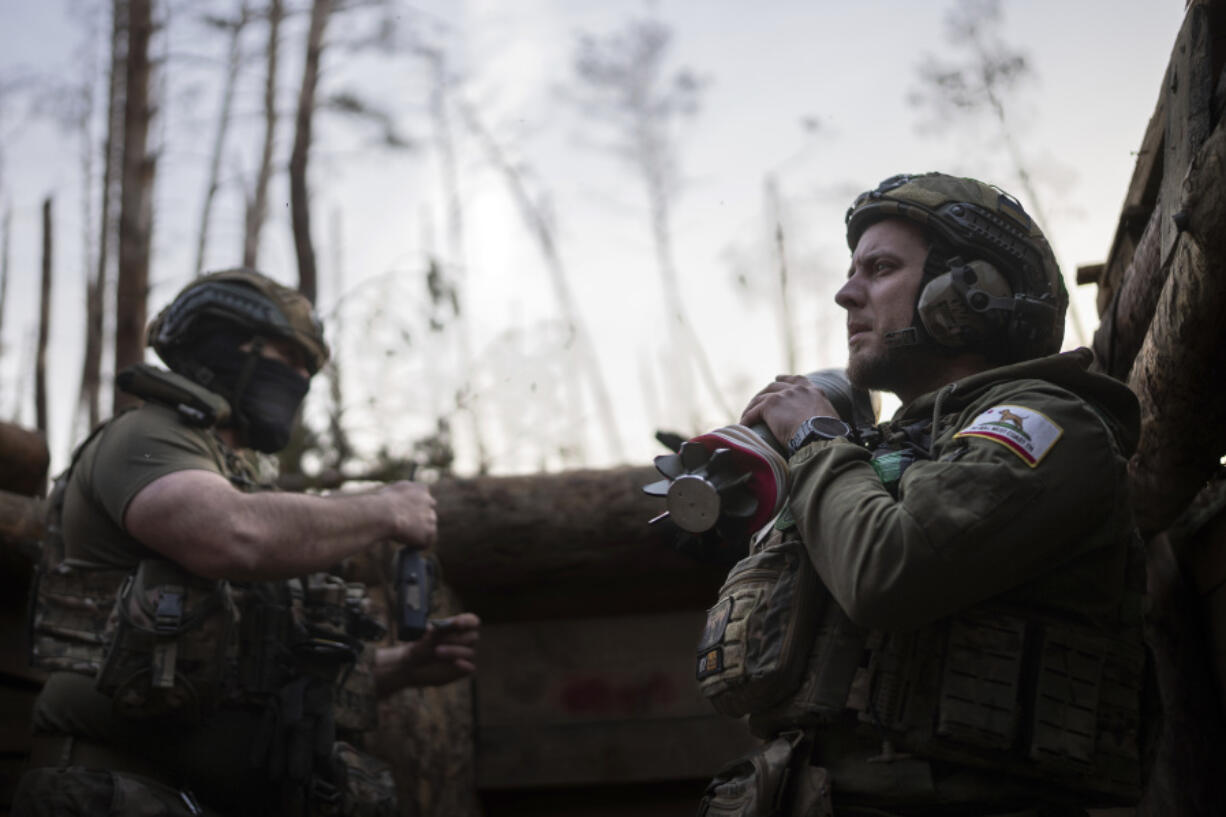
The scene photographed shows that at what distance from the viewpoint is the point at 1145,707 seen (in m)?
2.18

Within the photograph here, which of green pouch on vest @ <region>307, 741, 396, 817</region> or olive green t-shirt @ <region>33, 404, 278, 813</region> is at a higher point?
olive green t-shirt @ <region>33, 404, 278, 813</region>

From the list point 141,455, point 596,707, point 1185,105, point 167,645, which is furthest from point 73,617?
point 1185,105

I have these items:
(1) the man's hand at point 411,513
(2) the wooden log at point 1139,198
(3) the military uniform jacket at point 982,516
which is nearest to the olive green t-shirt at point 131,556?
(1) the man's hand at point 411,513

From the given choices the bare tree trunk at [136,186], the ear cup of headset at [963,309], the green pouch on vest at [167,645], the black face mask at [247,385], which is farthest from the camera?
the bare tree trunk at [136,186]

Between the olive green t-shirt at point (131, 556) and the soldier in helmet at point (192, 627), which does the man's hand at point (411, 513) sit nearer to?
the soldier in helmet at point (192, 627)

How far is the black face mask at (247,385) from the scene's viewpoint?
3.73 meters

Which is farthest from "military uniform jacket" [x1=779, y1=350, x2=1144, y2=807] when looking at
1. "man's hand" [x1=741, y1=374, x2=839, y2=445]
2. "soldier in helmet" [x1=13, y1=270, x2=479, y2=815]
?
"soldier in helmet" [x1=13, y1=270, x2=479, y2=815]

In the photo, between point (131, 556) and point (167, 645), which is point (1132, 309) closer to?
point (167, 645)

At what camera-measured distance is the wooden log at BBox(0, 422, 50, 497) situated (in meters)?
4.58

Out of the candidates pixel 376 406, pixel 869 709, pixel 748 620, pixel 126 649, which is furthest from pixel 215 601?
pixel 376 406

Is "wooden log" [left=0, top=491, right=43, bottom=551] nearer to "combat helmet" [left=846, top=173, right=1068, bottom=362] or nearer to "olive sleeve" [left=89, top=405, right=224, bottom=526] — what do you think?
"olive sleeve" [left=89, top=405, right=224, bottom=526]

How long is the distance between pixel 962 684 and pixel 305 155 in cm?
900

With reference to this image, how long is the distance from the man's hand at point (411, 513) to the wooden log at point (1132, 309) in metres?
2.10

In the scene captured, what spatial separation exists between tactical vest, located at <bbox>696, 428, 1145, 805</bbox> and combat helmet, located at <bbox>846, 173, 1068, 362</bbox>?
0.54 metres
